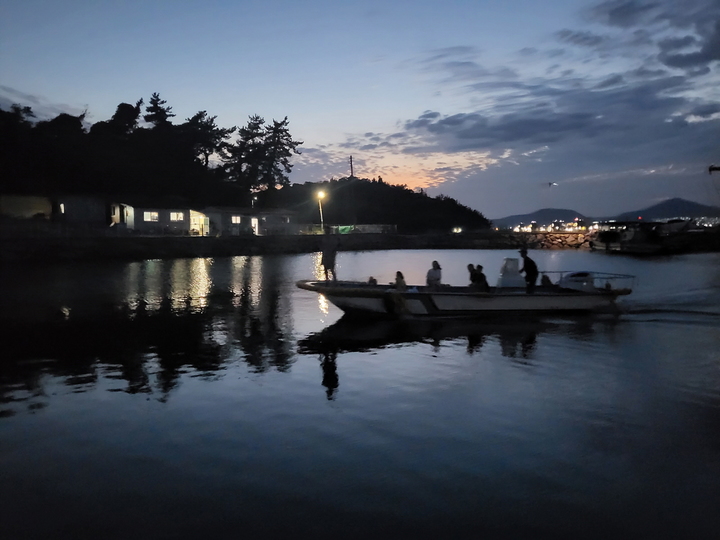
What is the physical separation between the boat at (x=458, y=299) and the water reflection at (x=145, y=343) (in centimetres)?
244

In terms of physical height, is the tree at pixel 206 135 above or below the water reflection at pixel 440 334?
above

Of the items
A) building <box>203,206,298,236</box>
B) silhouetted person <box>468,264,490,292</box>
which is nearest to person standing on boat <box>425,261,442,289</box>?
silhouetted person <box>468,264,490,292</box>

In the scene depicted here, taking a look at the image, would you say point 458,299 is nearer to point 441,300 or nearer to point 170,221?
point 441,300

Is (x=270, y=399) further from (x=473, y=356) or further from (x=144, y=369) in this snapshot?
(x=473, y=356)

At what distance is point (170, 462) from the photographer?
27.1ft

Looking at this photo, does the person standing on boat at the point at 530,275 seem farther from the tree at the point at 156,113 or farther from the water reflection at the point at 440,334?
the tree at the point at 156,113

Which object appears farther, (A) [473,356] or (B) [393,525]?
(A) [473,356]

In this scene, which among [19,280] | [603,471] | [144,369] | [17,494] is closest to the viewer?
[17,494]

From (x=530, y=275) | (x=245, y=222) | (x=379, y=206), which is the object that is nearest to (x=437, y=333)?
(x=530, y=275)

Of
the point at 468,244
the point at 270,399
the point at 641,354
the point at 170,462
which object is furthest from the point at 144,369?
the point at 468,244

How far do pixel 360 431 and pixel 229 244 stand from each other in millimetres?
58304

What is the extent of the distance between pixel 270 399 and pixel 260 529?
4.88 meters

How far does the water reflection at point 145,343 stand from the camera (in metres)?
12.6

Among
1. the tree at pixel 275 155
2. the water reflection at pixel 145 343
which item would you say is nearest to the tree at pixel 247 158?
the tree at pixel 275 155
